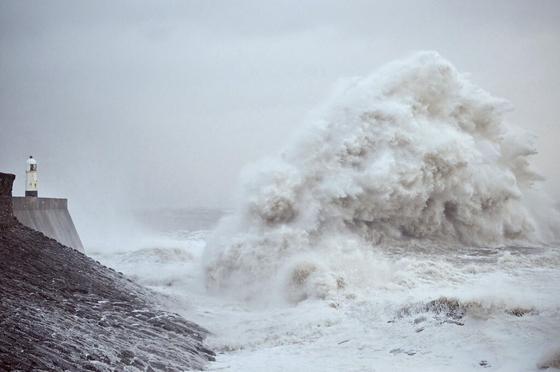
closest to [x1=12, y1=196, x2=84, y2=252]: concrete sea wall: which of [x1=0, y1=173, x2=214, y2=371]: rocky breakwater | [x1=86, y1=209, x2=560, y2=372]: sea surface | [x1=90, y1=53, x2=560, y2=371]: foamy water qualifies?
[x1=90, y1=53, x2=560, y2=371]: foamy water

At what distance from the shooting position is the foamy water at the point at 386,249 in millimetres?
7996

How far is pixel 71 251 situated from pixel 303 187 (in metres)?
4.83

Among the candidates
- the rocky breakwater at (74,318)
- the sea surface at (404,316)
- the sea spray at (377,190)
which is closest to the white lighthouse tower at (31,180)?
the sea surface at (404,316)

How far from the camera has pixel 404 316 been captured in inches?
348

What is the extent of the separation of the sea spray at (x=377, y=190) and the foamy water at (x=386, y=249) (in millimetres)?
33

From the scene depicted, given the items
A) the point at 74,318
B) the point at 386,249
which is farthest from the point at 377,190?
the point at 74,318

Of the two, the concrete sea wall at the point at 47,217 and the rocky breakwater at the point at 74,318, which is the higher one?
the concrete sea wall at the point at 47,217

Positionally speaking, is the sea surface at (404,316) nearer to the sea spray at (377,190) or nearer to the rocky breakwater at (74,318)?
the sea spray at (377,190)

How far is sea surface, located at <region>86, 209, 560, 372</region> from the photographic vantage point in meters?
7.32

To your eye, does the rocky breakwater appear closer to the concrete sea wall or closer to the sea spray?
the concrete sea wall

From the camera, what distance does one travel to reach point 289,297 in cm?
1173

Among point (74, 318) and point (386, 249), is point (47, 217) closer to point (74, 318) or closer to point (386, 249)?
point (386, 249)

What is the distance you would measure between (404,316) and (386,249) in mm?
4841

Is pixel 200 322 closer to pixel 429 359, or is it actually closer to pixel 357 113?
pixel 429 359
